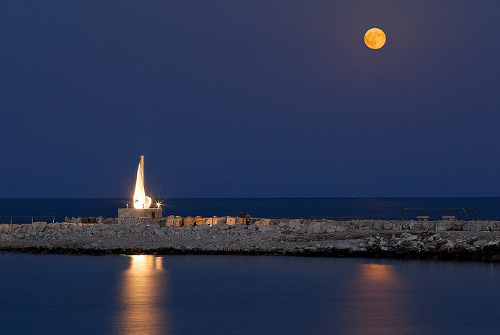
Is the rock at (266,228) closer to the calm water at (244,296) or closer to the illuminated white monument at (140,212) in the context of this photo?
the calm water at (244,296)

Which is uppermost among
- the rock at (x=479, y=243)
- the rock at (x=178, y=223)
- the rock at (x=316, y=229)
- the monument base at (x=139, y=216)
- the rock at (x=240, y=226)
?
the monument base at (x=139, y=216)

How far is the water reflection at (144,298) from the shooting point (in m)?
17.5

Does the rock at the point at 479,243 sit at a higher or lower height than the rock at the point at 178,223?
lower

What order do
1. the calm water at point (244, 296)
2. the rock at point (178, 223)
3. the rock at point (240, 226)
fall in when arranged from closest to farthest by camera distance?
the calm water at point (244, 296) < the rock at point (240, 226) < the rock at point (178, 223)

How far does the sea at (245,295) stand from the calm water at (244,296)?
0.11 feet

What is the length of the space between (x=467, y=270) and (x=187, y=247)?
39.7ft

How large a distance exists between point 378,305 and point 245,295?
4193mm

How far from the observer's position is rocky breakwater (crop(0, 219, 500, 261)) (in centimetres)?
2925

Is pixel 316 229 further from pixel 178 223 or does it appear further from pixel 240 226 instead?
pixel 178 223

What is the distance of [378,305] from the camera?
1997 centimetres

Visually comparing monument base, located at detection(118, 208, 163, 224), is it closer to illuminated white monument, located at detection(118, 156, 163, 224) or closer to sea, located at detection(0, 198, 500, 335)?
illuminated white monument, located at detection(118, 156, 163, 224)

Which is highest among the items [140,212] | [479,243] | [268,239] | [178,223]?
[140,212]

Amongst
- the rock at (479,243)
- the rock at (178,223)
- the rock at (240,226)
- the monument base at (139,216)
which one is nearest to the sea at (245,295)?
the rock at (479,243)

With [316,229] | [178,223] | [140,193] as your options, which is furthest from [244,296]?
[140,193]
